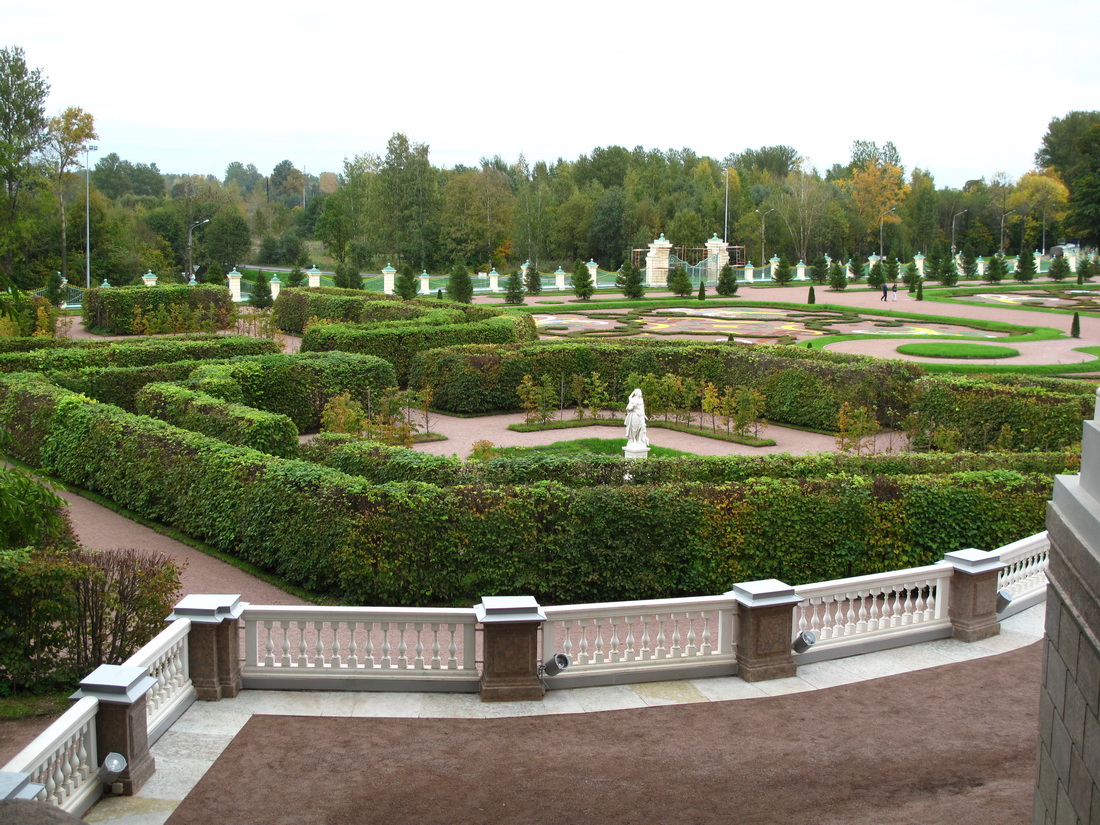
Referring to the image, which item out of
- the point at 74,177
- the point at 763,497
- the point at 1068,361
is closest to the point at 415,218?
the point at 74,177

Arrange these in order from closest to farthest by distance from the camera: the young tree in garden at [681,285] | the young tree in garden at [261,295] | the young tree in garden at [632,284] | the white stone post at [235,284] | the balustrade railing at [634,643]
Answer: the balustrade railing at [634,643], the young tree in garden at [261,295], the white stone post at [235,284], the young tree in garden at [632,284], the young tree in garden at [681,285]

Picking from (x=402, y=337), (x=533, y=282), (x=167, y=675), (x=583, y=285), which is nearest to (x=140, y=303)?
(x=402, y=337)

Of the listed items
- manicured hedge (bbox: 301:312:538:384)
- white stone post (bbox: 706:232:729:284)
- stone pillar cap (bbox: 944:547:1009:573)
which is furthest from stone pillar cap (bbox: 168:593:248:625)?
white stone post (bbox: 706:232:729:284)

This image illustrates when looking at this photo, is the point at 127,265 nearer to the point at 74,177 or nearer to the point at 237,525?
the point at 74,177

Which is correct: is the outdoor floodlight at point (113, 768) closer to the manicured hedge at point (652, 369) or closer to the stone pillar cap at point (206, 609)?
the stone pillar cap at point (206, 609)

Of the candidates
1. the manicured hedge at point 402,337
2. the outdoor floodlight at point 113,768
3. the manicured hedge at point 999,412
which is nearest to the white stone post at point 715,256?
the manicured hedge at point 402,337

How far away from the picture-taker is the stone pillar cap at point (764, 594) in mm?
9445

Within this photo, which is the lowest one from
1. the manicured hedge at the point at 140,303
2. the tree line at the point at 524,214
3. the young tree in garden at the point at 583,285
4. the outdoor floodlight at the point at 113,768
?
the outdoor floodlight at the point at 113,768

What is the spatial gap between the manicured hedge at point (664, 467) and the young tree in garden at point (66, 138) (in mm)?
53799

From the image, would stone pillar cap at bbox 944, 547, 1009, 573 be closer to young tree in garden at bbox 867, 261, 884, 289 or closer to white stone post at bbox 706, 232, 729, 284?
young tree in garden at bbox 867, 261, 884, 289

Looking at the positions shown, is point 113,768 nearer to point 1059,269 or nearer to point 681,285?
point 681,285

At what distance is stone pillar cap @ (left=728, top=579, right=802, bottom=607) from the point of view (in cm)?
945

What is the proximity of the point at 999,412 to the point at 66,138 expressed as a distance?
189 ft

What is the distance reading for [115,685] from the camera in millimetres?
7398
